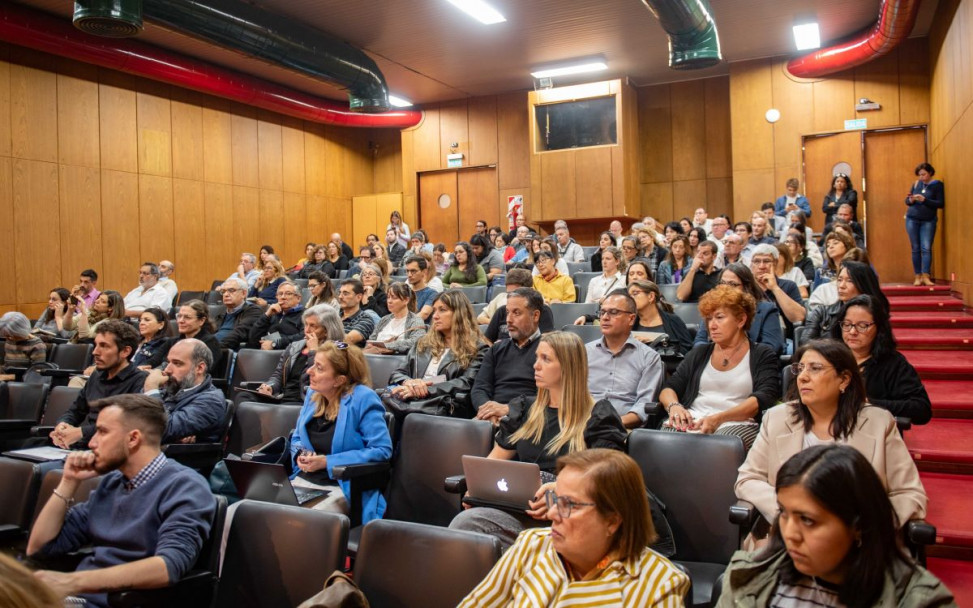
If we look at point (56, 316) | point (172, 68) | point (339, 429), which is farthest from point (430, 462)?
point (172, 68)

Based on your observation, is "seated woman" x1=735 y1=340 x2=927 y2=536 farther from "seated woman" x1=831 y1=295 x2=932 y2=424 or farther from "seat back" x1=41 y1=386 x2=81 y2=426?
"seat back" x1=41 y1=386 x2=81 y2=426

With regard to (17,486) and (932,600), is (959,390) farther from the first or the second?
(17,486)

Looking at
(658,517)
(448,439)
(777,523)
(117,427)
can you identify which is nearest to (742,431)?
(658,517)

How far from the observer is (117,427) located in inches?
84.6

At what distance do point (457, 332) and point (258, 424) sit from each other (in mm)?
1122

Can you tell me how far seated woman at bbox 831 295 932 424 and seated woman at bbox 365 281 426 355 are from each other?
8.28 ft

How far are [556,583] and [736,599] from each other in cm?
37

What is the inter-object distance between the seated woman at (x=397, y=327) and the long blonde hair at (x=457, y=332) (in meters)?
0.66

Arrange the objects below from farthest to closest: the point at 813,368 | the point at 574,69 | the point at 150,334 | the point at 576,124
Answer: the point at 576,124 < the point at 574,69 < the point at 150,334 < the point at 813,368

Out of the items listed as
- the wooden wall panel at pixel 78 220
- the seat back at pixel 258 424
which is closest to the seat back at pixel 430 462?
the seat back at pixel 258 424

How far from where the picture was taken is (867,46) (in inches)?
333

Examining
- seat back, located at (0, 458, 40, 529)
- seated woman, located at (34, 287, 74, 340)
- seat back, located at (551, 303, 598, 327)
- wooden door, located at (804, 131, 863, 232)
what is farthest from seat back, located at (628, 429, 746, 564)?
wooden door, located at (804, 131, 863, 232)

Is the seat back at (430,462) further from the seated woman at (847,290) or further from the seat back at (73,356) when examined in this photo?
the seat back at (73,356)

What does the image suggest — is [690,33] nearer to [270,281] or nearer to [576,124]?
[576,124]
